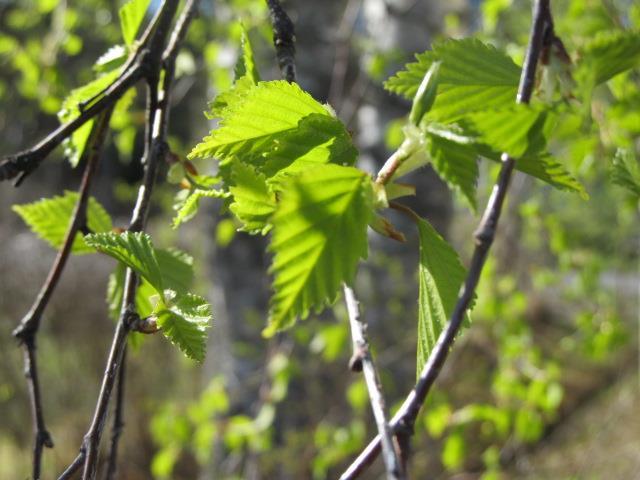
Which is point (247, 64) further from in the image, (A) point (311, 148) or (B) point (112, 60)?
(B) point (112, 60)

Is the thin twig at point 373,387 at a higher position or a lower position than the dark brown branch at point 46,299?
lower

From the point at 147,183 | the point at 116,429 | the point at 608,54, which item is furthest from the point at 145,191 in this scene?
the point at 608,54

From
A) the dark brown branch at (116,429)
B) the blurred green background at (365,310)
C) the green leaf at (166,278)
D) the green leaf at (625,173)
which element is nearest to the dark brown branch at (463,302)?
the green leaf at (625,173)

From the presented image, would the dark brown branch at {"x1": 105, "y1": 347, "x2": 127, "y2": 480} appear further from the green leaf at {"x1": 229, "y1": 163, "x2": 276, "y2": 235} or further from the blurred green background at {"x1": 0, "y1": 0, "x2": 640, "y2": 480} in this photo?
the blurred green background at {"x1": 0, "y1": 0, "x2": 640, "y2": 480}

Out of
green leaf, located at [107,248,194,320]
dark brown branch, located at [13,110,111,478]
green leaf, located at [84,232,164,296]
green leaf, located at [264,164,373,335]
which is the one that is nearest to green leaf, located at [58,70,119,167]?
dark brown branch, located at [13,110,111,478]

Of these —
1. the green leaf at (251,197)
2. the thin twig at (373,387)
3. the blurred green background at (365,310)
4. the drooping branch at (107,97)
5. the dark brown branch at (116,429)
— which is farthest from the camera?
the blurred green background at (365,310)

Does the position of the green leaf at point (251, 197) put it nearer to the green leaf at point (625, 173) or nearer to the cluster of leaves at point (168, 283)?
the cluster of leaves at point (168, 283)
